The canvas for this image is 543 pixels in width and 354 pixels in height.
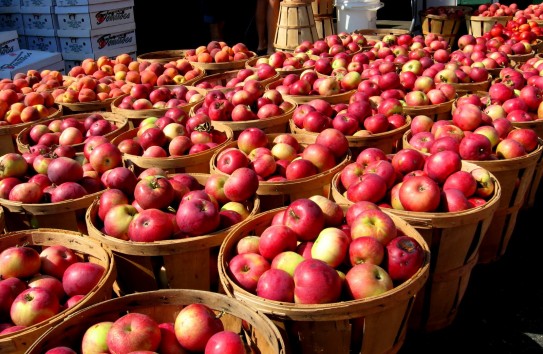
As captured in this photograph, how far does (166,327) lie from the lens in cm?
204

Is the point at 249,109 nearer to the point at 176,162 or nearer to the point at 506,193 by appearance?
the point at 176,162

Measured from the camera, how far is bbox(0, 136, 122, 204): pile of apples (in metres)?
3.08

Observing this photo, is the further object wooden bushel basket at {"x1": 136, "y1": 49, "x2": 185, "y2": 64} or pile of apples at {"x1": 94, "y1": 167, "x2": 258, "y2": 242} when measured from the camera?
wooden bushel basket at {"x1": 136, "y1": 49, "x2": 185, "y2": 64}

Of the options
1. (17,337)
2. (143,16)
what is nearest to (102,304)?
(17,337)

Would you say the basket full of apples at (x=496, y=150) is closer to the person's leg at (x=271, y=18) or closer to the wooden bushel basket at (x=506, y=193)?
the wooden bushel basket at (x=506, y=193)

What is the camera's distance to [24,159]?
3.54 meters

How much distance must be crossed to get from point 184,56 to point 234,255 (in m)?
4.86

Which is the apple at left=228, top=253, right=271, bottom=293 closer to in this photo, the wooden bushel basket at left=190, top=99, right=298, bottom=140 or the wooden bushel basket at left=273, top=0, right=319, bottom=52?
the wooden bushel basket at left=190, top=99, right=298, bottom=140

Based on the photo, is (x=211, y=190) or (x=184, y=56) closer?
(x=211, y=190)

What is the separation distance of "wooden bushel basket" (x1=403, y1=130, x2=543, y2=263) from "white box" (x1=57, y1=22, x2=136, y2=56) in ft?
18.9

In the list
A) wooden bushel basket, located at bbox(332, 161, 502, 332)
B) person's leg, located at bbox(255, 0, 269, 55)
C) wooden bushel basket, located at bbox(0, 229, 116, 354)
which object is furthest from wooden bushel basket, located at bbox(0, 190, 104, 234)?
person's leg, located at bbox(255, 0, 269, 55)

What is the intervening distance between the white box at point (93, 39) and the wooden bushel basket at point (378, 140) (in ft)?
16.5

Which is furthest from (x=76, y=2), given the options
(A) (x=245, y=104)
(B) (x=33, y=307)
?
(B) (x=33, y=307)

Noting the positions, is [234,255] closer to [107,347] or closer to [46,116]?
[107,347]
